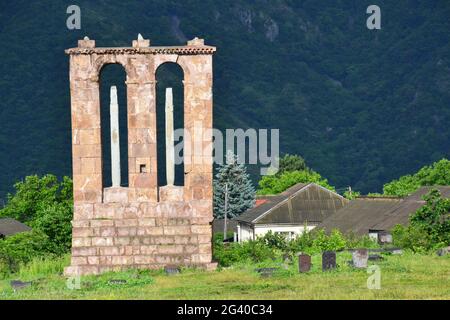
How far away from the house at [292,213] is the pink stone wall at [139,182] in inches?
2044

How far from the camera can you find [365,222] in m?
66.2

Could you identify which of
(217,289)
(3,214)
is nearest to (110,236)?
(217,289)

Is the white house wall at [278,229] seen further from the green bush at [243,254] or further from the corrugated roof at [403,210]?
the green bush at [243,254]

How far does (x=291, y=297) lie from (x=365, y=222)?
37842 mm

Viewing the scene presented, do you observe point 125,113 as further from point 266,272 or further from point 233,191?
point 266,272

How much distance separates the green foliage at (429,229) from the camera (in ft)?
136

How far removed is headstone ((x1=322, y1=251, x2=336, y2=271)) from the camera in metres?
34.9

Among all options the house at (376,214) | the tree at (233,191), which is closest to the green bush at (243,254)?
the house at (376,214)

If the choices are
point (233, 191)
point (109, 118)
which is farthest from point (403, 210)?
point (109, 118)

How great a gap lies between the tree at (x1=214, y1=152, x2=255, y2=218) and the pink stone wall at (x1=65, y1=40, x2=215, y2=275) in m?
83.9

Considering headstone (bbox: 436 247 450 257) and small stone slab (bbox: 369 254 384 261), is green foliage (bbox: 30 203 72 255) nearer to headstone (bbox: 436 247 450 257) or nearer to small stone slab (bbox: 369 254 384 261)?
small stone slab (bbox: 369 254 384 261)

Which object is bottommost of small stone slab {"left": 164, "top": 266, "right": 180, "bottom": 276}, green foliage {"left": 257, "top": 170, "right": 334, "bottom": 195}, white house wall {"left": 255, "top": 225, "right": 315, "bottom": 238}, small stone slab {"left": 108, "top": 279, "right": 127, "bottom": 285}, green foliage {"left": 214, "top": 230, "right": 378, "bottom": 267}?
white house wall {"left": 255, "top": 225, "right": 315, "bottom": 238}

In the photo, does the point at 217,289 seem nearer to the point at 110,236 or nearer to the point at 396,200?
the point at 110,236

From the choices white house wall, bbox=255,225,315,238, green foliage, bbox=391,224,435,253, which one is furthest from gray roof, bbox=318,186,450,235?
white house wall, bbox=255,225,315,238
